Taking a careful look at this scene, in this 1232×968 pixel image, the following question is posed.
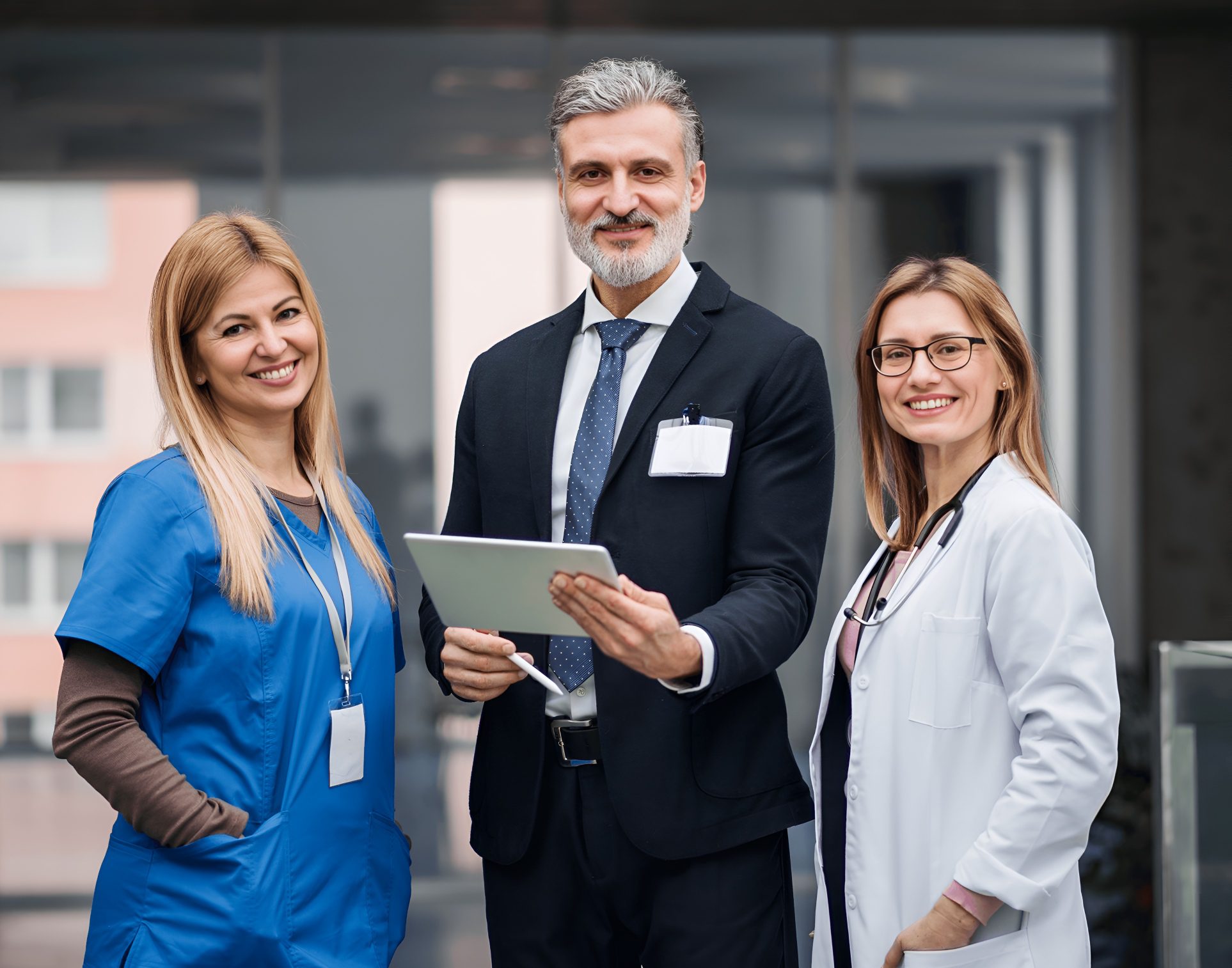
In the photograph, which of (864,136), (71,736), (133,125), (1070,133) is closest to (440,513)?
(133,125)

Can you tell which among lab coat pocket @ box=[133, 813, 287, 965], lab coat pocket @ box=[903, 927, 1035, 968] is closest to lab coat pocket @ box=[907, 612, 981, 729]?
lab coat pocket @ box=[903, 927, 1035, 968]

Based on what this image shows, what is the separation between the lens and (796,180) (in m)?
5.54

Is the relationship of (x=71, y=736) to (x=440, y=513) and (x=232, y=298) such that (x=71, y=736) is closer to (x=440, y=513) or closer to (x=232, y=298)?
(x=232, y=298)

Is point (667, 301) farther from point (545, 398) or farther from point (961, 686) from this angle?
point (961, 686)

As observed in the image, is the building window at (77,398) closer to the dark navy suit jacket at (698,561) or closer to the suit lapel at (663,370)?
the dark navy suit jacket at (698,561)

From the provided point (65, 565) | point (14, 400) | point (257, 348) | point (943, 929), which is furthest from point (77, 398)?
point (943, 929)

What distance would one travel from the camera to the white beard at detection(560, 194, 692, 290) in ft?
7.06

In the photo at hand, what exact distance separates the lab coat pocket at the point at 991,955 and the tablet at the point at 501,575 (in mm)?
714

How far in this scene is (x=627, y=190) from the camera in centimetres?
214

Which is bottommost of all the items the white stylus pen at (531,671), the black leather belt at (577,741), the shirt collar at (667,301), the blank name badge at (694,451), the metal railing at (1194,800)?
the metal railing at (1194,800)

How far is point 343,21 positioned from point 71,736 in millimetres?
4277

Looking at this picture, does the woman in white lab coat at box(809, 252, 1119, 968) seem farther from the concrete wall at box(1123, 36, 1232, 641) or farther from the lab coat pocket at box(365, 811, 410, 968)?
the concrete wall at box(1123, 36, 1232, 641)

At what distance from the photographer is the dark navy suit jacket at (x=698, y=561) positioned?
1997 mm

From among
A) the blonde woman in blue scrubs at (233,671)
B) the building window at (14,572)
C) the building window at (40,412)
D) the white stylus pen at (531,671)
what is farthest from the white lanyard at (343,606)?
the building window at (14,572)
